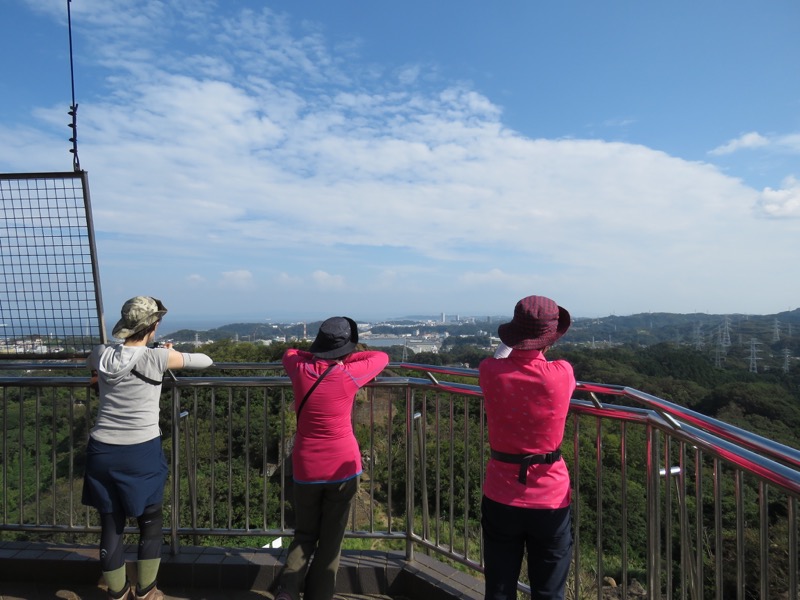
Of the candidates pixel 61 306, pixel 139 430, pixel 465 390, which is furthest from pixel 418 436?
pixel 61 306

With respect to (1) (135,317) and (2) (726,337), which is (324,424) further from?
(2) (726,337)

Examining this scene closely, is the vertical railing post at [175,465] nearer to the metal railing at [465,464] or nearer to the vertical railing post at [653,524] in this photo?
the metal railing at [465,464]

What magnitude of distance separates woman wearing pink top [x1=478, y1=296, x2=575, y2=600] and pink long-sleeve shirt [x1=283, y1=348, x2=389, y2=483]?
810 millimetres

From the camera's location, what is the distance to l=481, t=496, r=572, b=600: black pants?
2.32 metres

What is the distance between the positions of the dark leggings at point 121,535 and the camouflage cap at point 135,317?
1.00 m

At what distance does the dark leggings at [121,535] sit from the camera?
118 inches

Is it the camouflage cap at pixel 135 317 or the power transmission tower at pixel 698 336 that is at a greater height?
the camouflage cap at pixel 135 317

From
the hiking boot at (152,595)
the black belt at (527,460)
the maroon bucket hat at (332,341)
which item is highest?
the maroon bucket hat at (332,341)

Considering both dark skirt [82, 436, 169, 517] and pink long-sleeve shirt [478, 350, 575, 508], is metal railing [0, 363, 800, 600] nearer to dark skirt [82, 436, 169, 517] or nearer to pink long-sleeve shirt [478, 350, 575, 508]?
pink long-sleeve shirt [478, 350, 575, 508]

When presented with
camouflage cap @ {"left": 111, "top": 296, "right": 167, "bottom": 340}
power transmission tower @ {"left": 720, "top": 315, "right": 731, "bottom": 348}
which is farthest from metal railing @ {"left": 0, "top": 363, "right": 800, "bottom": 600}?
power transmission tower @ {"left": 720, "top": 315, "right": 731, "bottom": 348}

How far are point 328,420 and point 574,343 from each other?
156ft

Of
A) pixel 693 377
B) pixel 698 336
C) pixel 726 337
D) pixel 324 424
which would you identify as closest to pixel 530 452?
pixel 324 424

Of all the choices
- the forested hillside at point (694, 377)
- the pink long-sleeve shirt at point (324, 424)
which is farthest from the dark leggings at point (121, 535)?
the forested hillside at point (694, 377)

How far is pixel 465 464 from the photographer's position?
335 cm
